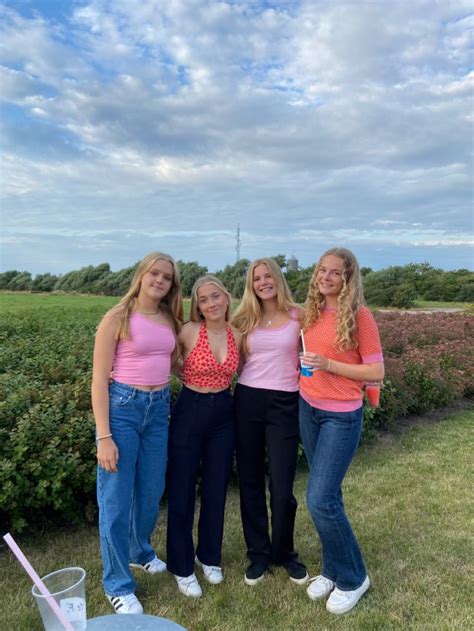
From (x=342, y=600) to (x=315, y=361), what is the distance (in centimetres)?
143

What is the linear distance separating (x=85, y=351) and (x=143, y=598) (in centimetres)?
320

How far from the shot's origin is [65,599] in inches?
74.8

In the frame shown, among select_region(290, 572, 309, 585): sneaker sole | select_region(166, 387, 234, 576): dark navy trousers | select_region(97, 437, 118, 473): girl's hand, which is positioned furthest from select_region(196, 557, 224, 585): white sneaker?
select_region(97, 437, 118, 473): girl's hand

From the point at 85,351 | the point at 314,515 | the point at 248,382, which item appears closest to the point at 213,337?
the point at 248,382

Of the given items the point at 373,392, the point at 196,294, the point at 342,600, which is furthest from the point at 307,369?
the point at 342,600

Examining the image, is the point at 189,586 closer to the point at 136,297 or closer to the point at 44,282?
the point at 136,297

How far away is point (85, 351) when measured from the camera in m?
5.78

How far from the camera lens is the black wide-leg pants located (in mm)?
3096

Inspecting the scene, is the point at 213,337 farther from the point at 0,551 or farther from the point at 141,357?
the point at 0,551

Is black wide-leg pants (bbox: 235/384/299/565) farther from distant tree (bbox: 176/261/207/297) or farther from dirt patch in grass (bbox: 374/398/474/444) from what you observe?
distant tree (bbox: 176/261/207/297)

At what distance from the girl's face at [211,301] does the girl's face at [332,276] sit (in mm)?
622

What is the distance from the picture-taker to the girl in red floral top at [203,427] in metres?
3.08

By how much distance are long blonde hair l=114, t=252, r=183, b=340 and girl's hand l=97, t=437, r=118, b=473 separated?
56 cm

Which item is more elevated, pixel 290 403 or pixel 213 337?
pixel 213 337
